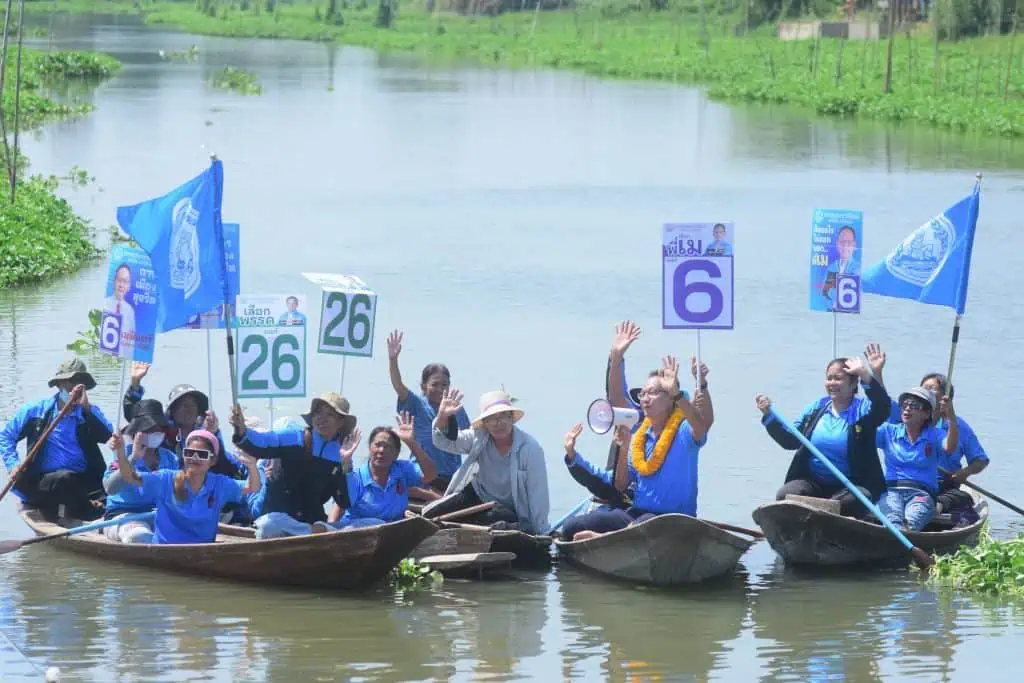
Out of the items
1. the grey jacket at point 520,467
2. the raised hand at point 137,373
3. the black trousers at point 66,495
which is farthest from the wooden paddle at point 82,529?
the grey jacket at point 520,467

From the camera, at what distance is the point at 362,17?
115m

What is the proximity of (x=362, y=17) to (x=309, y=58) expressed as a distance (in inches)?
1160

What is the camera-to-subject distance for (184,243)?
13.7m

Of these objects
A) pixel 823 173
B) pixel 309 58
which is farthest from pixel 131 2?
pixel 823 173

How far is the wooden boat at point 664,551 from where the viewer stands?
504 inches

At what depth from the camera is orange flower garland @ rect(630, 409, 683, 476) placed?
1287 centimetres

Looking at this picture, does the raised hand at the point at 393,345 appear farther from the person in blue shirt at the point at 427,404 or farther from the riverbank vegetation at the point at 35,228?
the riverbank vegetation at the point at 35,228

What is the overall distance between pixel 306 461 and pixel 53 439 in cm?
251

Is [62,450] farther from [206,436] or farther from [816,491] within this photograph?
[816,491]

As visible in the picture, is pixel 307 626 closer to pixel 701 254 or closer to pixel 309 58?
pixel 701 254

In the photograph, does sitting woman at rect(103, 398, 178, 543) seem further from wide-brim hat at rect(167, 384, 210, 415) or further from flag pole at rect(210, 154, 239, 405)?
flag pole at rect(210, 154, 239, 405)

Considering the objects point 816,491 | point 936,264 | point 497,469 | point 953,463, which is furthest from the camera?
point 936,264

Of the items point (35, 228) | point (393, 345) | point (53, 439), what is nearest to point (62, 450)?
point (53, 439)

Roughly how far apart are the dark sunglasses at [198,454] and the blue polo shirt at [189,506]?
1.23 ft
